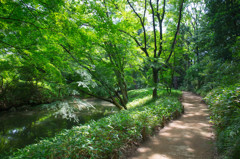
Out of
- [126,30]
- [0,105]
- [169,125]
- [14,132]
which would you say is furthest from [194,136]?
[0,105]

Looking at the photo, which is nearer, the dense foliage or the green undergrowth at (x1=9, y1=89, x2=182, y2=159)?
the green undergrowth at (x1=9, y1=89, x2=182, y2=159)

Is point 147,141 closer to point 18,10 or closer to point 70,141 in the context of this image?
point 70,141

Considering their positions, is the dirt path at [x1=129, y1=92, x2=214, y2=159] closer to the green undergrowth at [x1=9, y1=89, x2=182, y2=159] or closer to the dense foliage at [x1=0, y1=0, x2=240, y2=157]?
the green undergrowth at [x1=9, y1=89, x2=182, y2=159]

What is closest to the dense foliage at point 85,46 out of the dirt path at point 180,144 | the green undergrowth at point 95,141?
the dirt path at point 180,144

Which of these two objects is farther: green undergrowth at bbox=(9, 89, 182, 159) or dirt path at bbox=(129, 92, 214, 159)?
dirt path at bbox=(129, 92, 214, 159)

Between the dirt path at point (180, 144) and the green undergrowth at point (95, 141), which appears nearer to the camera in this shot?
the green undergrowth at point (95, 141)

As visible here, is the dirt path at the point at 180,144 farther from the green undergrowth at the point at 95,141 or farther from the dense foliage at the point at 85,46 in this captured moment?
the dense foliage at the point at 85,46

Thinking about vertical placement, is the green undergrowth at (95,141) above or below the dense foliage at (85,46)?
below

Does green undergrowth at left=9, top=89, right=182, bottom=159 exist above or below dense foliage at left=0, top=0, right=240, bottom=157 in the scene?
Result: below

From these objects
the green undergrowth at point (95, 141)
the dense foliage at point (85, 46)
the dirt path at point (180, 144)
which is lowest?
the dirt path at point (180, 144)

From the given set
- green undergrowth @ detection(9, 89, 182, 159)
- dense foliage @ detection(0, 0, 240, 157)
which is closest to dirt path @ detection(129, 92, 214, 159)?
green undergrowth @ detection(9, 89, 182, 159)

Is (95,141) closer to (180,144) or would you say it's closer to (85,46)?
(180,144)

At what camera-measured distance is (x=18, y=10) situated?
3047 mm

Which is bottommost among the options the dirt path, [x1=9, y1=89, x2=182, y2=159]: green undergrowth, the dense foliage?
the dirt path
